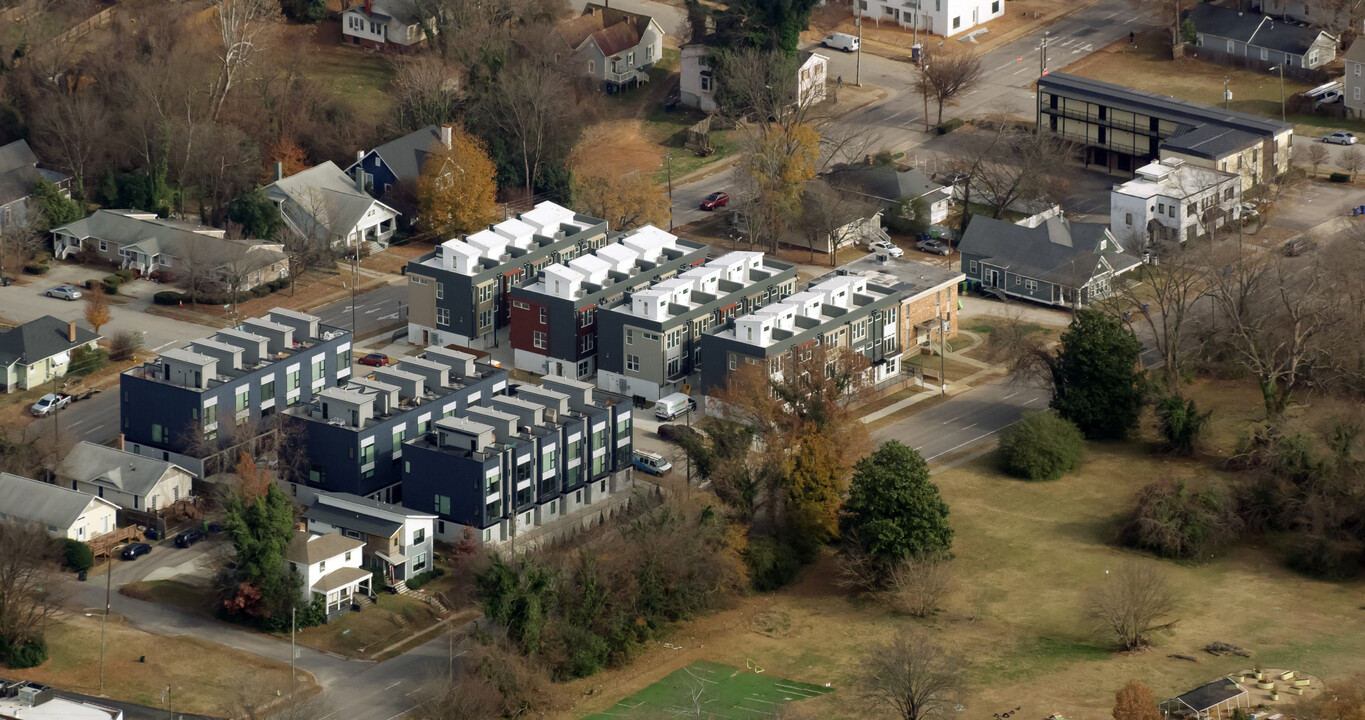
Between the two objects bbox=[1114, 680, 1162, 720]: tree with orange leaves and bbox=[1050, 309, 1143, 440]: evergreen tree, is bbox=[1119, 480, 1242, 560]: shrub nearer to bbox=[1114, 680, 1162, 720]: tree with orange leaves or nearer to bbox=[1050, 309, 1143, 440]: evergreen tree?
bbox=[1050, 309, 1143, 440]: evergreen tree

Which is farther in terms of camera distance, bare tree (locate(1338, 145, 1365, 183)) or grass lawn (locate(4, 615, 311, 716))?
bare tree (locate(1338, 145, 1365, 183))

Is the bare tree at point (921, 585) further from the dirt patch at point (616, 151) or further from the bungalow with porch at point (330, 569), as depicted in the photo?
the dirt patch at point (616, 151)

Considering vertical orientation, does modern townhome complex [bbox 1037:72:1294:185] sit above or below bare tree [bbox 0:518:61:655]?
above

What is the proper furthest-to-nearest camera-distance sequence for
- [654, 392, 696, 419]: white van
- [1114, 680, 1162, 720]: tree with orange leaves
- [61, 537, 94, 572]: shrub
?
[654, 392, 696, 419]: white van → [61, 537, 94, 572]: shrub → [1114, 680, 1162, 720]: tree with orange leaves

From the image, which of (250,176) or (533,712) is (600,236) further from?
(533,712)

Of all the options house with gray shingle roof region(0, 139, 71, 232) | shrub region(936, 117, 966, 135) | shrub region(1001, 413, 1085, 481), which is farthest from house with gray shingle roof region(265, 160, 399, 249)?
shrub region(1001, 413, 1085, 481)

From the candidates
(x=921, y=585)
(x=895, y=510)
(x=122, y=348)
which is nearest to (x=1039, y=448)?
(x=895, y=510)
